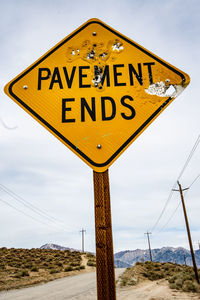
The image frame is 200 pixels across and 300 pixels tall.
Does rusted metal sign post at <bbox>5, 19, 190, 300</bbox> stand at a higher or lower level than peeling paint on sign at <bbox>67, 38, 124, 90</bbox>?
lower

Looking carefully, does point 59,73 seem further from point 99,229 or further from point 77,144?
point 99,229

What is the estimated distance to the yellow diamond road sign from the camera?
1.65m

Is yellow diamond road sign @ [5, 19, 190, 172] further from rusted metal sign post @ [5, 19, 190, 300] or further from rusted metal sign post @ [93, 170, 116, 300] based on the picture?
rusted metal sign post @ [93, 170, 116, 300]

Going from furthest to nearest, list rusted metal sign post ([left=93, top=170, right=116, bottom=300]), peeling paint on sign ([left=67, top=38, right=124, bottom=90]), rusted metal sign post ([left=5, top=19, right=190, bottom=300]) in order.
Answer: peeling paint on sign ([left=67, top=38, right=124, bottom=90]), rusted metal sign post ([left=5, top=19, right=190, bottom=300]), rusted metal sign post ([left=93, top=170, right=116, bottom=300])

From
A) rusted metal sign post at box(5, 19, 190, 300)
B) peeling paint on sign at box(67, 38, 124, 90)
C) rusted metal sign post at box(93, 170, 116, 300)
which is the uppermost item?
peeling paint on sign at box(67, 38, 124, 90)

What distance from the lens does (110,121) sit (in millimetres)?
1678

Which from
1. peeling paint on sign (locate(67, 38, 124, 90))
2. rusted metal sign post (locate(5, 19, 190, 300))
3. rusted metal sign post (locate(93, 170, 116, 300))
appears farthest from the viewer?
peeling paint on sign (locate(67, 38, 124, 90))

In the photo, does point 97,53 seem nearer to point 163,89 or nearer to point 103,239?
point 163,89

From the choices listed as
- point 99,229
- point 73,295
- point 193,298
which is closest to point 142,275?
point 193,298

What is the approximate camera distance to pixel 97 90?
5.85 ft

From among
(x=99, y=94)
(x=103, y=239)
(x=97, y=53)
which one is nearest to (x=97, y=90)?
(x=99, y=94)

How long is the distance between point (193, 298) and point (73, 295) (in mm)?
5524

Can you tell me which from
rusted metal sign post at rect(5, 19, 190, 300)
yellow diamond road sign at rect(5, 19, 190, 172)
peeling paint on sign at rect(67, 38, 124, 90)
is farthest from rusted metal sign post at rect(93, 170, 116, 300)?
peeling paint on sign at rect(67, 38, 124, 90)

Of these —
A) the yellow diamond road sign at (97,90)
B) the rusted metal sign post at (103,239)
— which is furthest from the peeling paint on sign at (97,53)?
the rusted metal sign post at (103,239)
